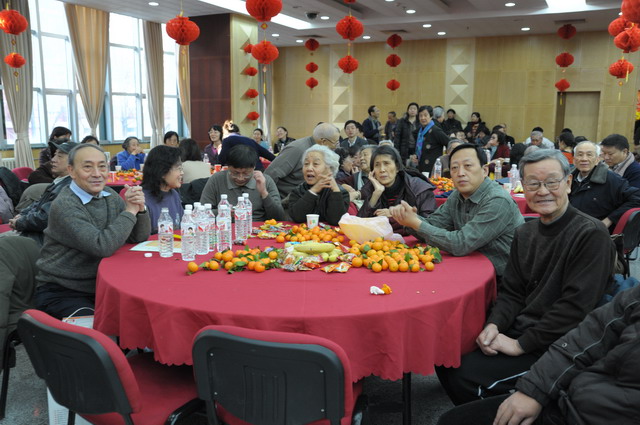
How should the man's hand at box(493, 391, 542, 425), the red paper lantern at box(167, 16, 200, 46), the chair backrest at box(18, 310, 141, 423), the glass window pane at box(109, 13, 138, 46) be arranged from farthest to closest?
the glass window pane at box(109, 13, 138, 46)
the red paper lantern at box(167, 16, 200, 46)
the man's hand at box(493, 391, 542, 425)
the chair backrest at box(18, 310, 141, 423)

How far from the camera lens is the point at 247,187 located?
3791 millimetres

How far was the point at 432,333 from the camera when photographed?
75.3 inches

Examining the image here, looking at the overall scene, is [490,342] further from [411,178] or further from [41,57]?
[41,57]

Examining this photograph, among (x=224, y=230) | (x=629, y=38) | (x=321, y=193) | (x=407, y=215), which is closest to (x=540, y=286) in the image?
(x=407, y=215)

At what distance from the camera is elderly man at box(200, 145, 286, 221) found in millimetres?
3652

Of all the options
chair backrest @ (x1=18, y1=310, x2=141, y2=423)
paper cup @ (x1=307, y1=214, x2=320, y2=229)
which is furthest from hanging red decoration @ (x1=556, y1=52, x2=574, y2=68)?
chair backrest @ (x1=18, y1=310, x2=141, y2=423)

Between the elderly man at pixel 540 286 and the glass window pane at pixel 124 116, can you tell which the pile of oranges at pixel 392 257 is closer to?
the elderly man at pixel 540 286

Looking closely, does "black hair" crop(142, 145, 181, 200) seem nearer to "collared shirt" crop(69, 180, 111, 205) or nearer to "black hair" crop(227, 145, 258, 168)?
"black hair" crop(227, 145, 258, 168)

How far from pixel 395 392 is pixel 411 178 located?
4.69 feet

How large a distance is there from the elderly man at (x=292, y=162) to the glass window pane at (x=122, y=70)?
30.7 feet

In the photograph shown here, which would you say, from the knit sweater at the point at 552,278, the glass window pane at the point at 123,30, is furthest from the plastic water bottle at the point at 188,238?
the glass window pane at the point at 123,30

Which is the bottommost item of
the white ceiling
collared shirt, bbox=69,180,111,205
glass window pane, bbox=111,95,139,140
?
collared shirt, bbox=69,180,111,205

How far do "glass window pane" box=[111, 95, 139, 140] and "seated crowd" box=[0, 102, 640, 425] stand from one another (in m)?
8.84

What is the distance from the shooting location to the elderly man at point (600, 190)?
456 centimetres
